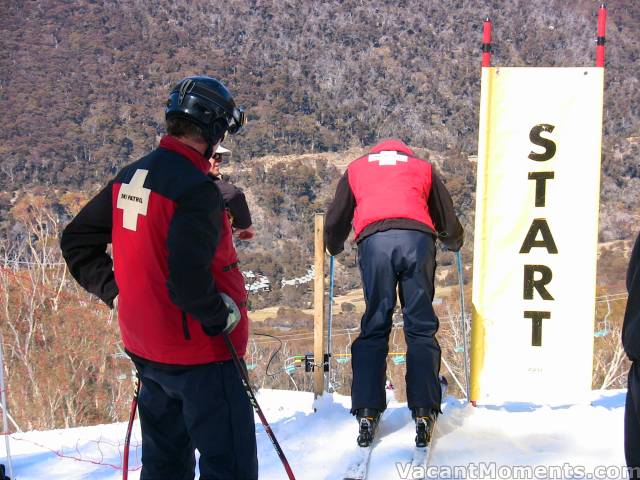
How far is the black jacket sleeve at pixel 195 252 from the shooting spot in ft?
7.74

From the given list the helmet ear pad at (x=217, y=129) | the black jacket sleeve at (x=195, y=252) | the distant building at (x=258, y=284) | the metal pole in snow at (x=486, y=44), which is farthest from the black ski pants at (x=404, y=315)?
the distant building at (x=258, y=284)

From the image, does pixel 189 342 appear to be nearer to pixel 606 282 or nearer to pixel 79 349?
pixel 79 349

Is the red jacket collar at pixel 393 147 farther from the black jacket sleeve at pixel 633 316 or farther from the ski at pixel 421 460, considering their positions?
the black jacket sleeve at pixel 633 316

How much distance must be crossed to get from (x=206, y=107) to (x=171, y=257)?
0.55 meters

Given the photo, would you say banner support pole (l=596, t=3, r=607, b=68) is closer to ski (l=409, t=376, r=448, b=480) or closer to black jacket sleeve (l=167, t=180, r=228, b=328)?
ski (l=409, t=376, r=448, b=480)

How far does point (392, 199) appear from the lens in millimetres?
3965

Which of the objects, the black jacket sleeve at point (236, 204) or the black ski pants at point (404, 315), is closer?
the black ski pants at point (404, 315)

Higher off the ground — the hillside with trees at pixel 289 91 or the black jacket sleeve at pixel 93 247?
the hillside with trees at pixel 289 91

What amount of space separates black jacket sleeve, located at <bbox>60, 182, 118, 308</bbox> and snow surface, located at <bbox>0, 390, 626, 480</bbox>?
58.6 inches

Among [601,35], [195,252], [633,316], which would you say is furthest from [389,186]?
[633,316]

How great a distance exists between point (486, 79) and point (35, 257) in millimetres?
28988

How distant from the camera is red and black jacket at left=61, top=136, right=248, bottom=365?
238 cm

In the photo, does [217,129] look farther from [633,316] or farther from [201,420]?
[633,316]

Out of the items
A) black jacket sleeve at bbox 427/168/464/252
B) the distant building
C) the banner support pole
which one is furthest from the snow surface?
the distant building
